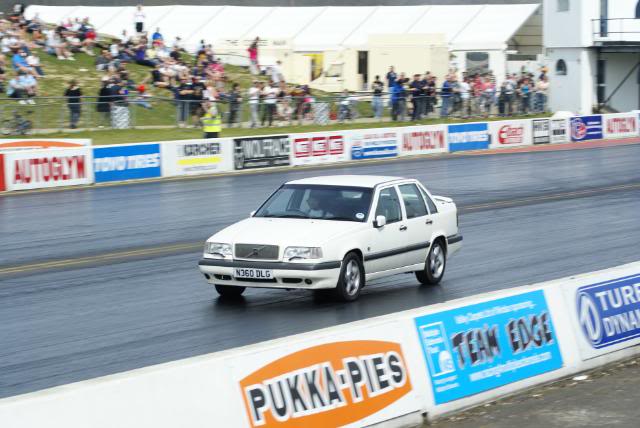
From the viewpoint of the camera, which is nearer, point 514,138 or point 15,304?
point 15,304

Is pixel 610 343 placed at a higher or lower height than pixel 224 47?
lower

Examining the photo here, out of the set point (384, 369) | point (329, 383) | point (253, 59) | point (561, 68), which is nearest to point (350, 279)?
point (384, 369)

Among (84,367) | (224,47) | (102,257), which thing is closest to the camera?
(84,367)

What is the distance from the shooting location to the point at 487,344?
8.84 m

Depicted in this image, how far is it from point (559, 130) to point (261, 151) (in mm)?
14215

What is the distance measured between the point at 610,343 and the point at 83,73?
99.7 ft

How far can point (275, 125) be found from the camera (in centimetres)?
3616

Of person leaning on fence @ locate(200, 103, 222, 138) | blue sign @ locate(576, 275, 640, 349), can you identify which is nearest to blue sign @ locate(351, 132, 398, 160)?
person leaning on fence @ locate(200, 103, 222, 138)

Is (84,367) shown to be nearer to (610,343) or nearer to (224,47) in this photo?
(610,343)

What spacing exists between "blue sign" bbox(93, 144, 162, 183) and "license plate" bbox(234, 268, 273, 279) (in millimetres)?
14799

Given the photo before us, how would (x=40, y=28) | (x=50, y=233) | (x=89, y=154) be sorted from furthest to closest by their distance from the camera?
Result: (x=40, y=28), (x=89, y=154), (x=50, y=233)

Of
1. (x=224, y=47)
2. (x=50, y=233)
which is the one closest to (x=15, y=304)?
(x=50, y=233)

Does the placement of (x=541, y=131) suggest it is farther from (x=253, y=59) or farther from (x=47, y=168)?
(x=47, y=168)

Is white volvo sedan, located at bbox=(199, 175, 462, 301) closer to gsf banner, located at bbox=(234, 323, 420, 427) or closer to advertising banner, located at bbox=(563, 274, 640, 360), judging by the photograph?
advertising banner, located at bbox=(563, 274, 640, 360)
